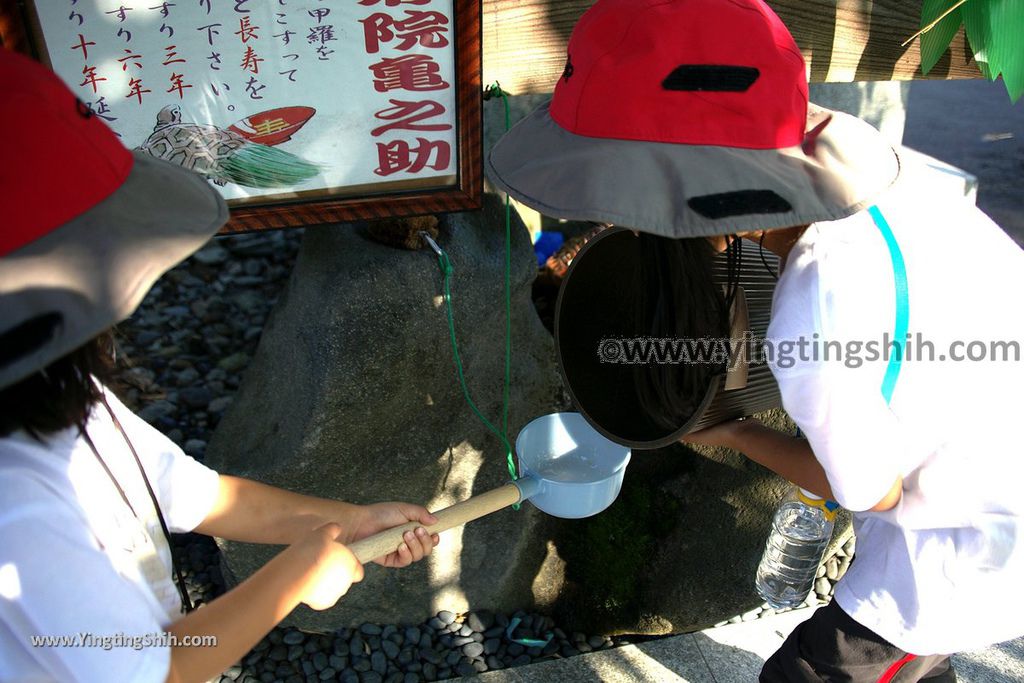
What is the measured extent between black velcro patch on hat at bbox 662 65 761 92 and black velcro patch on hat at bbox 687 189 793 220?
0.58ft

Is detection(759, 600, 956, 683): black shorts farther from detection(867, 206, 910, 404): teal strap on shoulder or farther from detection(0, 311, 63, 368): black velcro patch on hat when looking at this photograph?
detection(0, 311, 63, 368): black velcro patch on hat

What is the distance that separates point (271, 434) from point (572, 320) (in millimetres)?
1034

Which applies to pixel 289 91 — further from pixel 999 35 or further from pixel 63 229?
pixel 999 35

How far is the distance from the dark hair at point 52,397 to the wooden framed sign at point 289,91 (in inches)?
32.2

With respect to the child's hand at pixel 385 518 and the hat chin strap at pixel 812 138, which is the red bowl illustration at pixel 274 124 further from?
the hat chin strap at pixel 812 138

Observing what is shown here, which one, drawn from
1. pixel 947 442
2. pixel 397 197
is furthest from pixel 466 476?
pixel 947 442

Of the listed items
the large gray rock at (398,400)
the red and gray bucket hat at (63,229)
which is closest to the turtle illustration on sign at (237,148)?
the large gray rock at (398,400)

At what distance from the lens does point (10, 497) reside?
1.13 metres

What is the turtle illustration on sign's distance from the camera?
1.90 m

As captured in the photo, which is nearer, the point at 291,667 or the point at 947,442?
the point at 947,442

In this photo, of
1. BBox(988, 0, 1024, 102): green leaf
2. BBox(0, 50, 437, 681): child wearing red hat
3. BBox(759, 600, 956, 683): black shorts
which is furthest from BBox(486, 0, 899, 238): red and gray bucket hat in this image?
BBox(988, 0, 1024, 102): green leaf

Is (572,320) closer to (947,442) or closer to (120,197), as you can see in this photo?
(947,442)

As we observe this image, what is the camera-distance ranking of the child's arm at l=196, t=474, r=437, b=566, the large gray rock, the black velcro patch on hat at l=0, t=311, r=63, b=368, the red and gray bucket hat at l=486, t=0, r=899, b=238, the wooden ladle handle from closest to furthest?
1. the black velcro patch on hat at l=0, t=311, r=63, b=368
2. the red and gray bucket hat at l=486, t=0, r=899, b=238
3. the wooden ladle handle
4. the child's arm at l=196, t=474, r=437, b=566
5. the large gray rock

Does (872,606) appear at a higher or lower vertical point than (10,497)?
lower
